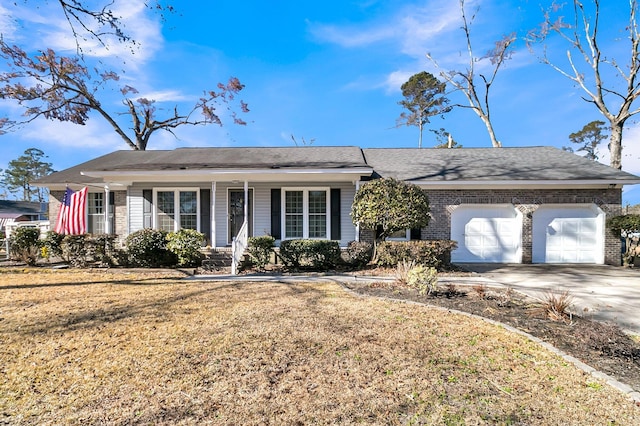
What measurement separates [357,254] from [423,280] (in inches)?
145

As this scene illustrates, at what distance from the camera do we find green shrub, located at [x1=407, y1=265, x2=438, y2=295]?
6.41m

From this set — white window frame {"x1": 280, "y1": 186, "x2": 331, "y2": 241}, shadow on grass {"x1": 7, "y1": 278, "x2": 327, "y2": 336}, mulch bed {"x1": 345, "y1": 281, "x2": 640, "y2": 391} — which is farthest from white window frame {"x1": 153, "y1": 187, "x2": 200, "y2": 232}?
mulch bed {"x1": 345, "y1": 281, "x2": 640, "y2": 391}

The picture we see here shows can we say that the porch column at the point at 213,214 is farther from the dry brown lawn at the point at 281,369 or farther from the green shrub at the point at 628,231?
the green shrub at the point at 628,231

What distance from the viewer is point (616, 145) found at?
16250mm

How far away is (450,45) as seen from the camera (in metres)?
22.4

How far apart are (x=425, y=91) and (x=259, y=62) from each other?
16.0 metres

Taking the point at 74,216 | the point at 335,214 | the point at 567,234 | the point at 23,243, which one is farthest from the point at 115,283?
the point at 567,234

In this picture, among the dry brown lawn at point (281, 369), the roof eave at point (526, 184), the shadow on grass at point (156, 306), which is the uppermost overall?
the roof eave at point (526, 184)

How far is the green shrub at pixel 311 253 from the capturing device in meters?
9.73

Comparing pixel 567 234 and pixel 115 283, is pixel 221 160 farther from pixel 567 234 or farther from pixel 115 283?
pixel 567 234

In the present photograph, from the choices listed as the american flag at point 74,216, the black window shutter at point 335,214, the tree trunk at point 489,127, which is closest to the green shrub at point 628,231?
the black window shutter at point 335,214

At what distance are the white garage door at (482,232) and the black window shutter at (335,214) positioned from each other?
13.5 feet

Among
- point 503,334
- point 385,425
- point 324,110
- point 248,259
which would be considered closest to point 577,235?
point 503,334

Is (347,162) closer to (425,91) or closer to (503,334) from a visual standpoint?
(503,334)
